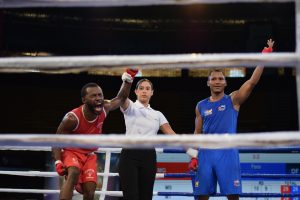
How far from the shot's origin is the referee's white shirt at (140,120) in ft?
9.05

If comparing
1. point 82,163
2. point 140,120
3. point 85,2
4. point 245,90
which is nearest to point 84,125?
point 82,163

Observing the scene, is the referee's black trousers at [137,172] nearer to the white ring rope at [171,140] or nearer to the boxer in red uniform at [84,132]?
the boxer in red uniform at [84,132]

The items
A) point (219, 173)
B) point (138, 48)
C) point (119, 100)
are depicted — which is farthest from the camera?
point (138, 48)

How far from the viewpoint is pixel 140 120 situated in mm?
2771

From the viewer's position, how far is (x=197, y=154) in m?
2.64

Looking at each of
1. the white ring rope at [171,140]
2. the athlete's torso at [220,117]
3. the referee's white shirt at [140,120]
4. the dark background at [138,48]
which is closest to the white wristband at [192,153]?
the athlete's torso at [220,117]

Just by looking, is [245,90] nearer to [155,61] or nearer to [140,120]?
[140,120]

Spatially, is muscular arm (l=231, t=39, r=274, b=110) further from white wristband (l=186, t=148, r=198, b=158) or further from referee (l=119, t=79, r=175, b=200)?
referee (l=119, t=79, r=175, b=200)

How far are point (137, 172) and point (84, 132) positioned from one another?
40 cm

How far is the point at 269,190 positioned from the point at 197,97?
2.95 metres

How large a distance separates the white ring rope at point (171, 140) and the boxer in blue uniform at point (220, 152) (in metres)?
1.71

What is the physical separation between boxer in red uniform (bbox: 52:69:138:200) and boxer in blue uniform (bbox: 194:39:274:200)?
51 cm

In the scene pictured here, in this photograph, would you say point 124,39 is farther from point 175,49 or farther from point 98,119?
point 98,119

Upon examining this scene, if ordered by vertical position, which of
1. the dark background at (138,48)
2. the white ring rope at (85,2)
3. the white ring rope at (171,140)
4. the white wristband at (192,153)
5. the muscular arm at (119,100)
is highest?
the dark background at (138,48)
